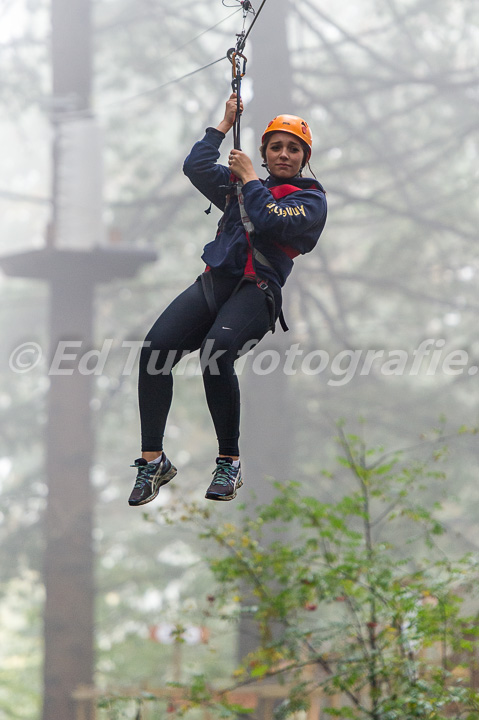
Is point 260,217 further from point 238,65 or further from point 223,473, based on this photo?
point 223,473

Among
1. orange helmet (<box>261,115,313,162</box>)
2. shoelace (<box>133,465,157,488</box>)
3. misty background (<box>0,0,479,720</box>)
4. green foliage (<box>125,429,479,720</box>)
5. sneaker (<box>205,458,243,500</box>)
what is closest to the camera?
sneaker (<box>205,458,243,500</box>)

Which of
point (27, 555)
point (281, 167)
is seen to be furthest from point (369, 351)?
point (281, 167)

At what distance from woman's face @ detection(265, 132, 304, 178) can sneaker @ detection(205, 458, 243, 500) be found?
119cm

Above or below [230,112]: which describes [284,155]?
below

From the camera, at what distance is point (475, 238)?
51.2 ft

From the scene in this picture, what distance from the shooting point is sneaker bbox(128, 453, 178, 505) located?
3.38 metres

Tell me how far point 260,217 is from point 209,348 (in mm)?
528

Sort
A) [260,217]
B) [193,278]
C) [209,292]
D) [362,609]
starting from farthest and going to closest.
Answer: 1. [193,278]
2. [362,609]
3. [209,292]
4. [260,217]

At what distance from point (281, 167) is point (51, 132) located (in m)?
8.78

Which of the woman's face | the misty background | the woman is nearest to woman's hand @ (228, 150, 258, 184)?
the woman

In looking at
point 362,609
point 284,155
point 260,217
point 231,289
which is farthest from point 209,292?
point 362,609

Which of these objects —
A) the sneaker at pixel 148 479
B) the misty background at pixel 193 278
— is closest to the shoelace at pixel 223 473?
the sneaker at pixel 148 479

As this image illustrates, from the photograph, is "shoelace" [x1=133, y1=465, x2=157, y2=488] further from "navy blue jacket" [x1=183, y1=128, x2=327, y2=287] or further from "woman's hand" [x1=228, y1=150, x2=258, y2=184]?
"woman's hand" [x1=228, y1=150, x2=258, y2=184]

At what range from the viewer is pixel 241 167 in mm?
3438
